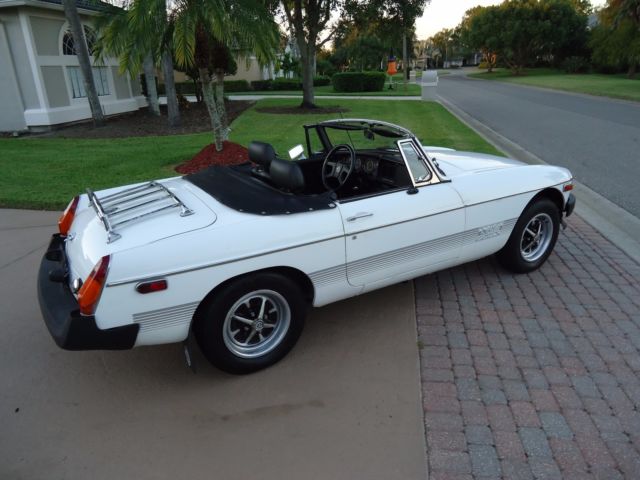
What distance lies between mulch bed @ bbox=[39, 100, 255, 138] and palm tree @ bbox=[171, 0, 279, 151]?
5.09 meters

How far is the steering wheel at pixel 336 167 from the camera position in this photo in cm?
379

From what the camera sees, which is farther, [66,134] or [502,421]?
[66,134]

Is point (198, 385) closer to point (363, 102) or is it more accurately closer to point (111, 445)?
point (111, 445)

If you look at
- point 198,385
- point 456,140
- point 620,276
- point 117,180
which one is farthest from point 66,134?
point 620,276

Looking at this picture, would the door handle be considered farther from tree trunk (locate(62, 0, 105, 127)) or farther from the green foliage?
the green foliage

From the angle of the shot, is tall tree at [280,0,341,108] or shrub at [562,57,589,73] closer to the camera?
tall tree at [280,0,341,108]

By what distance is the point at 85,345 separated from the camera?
2498 mm

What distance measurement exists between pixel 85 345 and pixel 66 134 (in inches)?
506

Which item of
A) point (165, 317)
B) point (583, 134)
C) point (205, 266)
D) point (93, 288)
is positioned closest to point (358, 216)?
point (205, 266)

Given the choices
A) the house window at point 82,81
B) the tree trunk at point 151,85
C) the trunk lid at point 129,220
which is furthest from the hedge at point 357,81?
the trunk lid at point 129,220

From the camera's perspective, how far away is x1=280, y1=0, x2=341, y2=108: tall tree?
17.6 meters

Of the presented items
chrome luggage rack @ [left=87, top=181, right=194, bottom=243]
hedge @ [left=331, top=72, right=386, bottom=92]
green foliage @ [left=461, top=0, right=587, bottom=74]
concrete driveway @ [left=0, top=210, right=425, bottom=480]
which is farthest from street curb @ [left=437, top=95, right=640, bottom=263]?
green foliage @ [left=461, top=0, right=587, bottom=74]

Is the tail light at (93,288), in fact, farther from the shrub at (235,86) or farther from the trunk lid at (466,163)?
the shrub at (235,86)

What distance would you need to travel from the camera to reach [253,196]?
315cm
